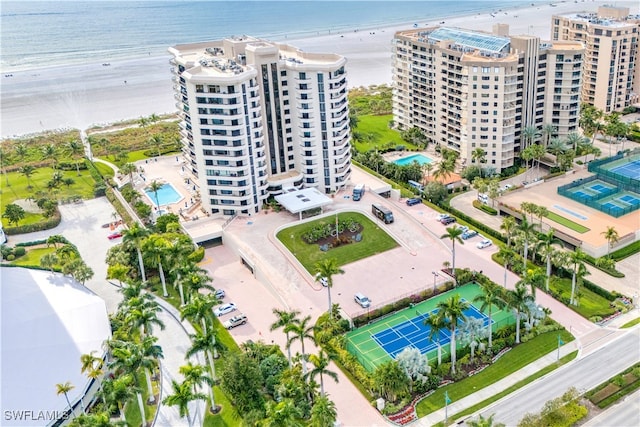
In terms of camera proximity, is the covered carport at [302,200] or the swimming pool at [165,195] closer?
the covered carport at [302,200]

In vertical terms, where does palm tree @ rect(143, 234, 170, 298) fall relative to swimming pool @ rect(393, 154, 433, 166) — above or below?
above

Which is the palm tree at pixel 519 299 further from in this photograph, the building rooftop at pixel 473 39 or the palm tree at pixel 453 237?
the building rooftop at pixel 473 39

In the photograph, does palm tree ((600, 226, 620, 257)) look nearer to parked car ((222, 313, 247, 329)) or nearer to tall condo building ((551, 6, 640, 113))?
parked car ((222, 313, 247, 329))

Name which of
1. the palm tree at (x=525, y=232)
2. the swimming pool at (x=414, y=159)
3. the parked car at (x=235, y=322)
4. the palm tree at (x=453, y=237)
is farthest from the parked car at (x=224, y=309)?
the swimming pool at (x=414, y=159)

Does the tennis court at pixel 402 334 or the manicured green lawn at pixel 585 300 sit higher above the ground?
the manicured green lawn at pixel 585 300

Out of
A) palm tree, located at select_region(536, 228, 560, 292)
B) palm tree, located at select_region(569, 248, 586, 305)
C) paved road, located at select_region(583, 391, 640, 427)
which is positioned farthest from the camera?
palm tree, located at select_region(536, 228, 560, 292)

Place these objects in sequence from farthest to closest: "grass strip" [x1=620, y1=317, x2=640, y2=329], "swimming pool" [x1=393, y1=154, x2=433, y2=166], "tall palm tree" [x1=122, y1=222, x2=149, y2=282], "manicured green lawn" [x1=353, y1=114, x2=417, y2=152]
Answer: "manicured green lawn" [x1=353, y1=114, x2=417, y2=152]
"swimming pool" [x1=393, y1=154, x2=433, y2=166]
"tall palm tree" [x1=122, y1=222, x2=149, y2=282]
"grass strip" [x1=620, y1=317, x2=640, y2=329]

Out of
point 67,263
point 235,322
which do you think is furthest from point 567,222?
point 67,263

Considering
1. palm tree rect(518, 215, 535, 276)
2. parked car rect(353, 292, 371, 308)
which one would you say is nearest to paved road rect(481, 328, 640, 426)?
palm tree rect(518, 215, 535, 276)
